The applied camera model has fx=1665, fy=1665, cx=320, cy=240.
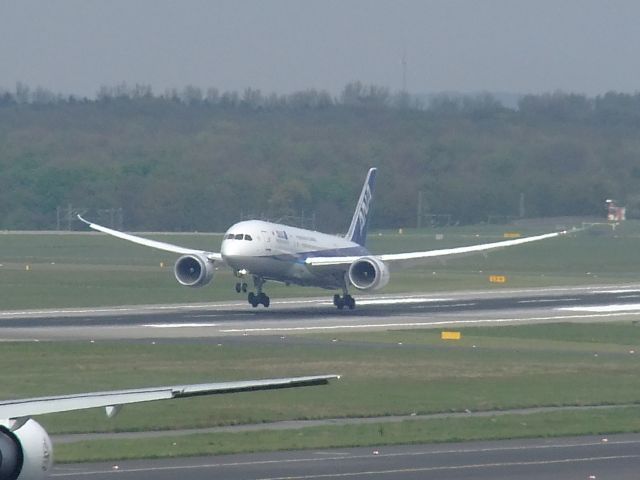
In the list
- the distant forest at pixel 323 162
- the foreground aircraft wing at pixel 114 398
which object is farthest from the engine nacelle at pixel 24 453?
the distant forest at pixel 323 162

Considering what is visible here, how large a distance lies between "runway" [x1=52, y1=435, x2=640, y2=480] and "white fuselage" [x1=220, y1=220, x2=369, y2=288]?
103ft

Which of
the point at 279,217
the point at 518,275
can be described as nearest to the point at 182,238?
the point at 279,217

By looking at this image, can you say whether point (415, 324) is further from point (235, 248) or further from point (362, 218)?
point (362, 218)

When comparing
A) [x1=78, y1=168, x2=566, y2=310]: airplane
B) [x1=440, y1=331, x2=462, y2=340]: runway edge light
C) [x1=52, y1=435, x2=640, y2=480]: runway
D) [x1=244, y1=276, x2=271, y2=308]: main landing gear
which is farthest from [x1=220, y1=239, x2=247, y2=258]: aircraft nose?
[x1=52, y1=435, x2=640, y2=480]: runway

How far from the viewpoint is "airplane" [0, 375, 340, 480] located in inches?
555

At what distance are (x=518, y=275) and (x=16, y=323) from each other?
120 ft

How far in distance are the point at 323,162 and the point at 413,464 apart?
Answer: 81.7 metres

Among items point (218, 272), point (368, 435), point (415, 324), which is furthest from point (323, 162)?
point (368, 435)

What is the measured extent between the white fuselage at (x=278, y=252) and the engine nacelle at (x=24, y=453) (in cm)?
4278

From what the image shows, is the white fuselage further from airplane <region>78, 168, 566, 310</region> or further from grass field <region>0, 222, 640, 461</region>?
grass field <region>0, 222, 640, 461</region>

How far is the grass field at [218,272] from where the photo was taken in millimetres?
67275

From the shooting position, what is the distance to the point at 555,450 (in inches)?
1015

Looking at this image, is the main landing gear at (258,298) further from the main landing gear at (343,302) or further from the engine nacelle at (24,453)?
the engine nacelle at (24,453)

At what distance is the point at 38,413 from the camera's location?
14.4 m
